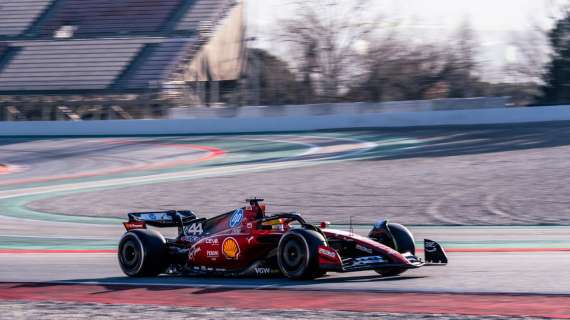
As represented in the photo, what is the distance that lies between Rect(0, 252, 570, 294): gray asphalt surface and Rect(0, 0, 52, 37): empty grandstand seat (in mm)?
37571

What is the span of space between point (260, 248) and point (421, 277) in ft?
5.44

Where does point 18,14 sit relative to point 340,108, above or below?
above

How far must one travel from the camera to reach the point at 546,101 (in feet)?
141

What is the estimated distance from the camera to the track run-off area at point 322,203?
8758 mm

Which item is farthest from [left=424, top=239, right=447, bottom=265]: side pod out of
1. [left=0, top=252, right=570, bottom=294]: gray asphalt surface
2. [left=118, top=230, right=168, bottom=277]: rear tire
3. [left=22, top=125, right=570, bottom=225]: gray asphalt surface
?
[left=22, top=125, right=570, bottom=225]: gray asphalt surface

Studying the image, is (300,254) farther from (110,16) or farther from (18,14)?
(18,14)

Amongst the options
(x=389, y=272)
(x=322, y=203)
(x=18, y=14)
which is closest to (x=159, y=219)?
(x=389, y=272)

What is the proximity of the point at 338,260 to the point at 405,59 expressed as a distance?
3895 cm

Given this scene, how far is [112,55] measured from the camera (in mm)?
44719

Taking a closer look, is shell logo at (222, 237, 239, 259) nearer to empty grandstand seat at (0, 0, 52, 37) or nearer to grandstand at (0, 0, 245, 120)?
grandstand at (0, 0, 245, 120)

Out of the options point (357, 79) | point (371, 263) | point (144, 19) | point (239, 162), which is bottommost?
point (371, 263)

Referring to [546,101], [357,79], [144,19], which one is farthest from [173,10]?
[546,101]

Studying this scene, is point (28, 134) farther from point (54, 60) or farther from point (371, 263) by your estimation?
point (371, 263)

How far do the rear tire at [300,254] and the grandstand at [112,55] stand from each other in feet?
105
